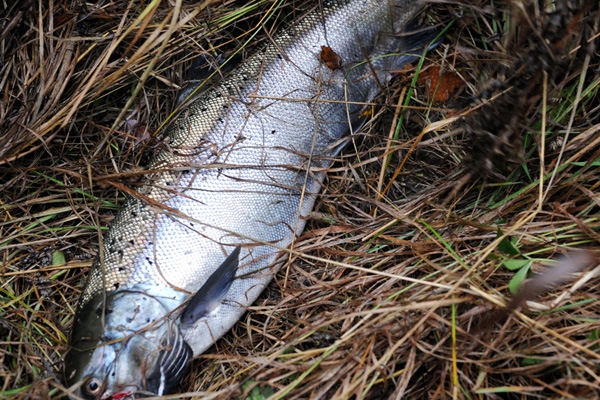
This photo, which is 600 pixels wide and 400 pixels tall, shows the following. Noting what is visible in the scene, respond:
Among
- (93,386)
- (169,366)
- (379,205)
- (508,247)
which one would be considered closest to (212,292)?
(169,366)

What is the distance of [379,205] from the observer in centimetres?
246

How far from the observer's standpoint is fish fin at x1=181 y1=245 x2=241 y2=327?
2.20 meters

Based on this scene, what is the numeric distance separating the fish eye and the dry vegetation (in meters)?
0.12

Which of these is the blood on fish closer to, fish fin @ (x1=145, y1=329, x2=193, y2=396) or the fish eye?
fish fin @ (x1=145, y1=329, x2=193, y2=396)

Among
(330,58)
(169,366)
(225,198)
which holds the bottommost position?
(169,366)

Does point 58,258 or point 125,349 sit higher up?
point 58,258

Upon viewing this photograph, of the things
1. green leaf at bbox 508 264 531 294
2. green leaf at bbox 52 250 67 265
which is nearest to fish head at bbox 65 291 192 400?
green leaf at bbox 52 250 67 265

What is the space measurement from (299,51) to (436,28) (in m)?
0.76

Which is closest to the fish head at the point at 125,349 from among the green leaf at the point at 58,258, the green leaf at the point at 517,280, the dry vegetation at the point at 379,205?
the dry vegetation at the point at 379,205

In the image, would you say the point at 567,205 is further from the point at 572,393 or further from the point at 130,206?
the point at 130,206

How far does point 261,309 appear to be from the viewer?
2453mm

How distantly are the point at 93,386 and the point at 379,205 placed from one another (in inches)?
58.9

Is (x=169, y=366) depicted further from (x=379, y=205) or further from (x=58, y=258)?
(x=379, y=205)

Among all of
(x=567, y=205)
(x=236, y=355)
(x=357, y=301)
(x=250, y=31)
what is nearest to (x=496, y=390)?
(x=357, y=301)
